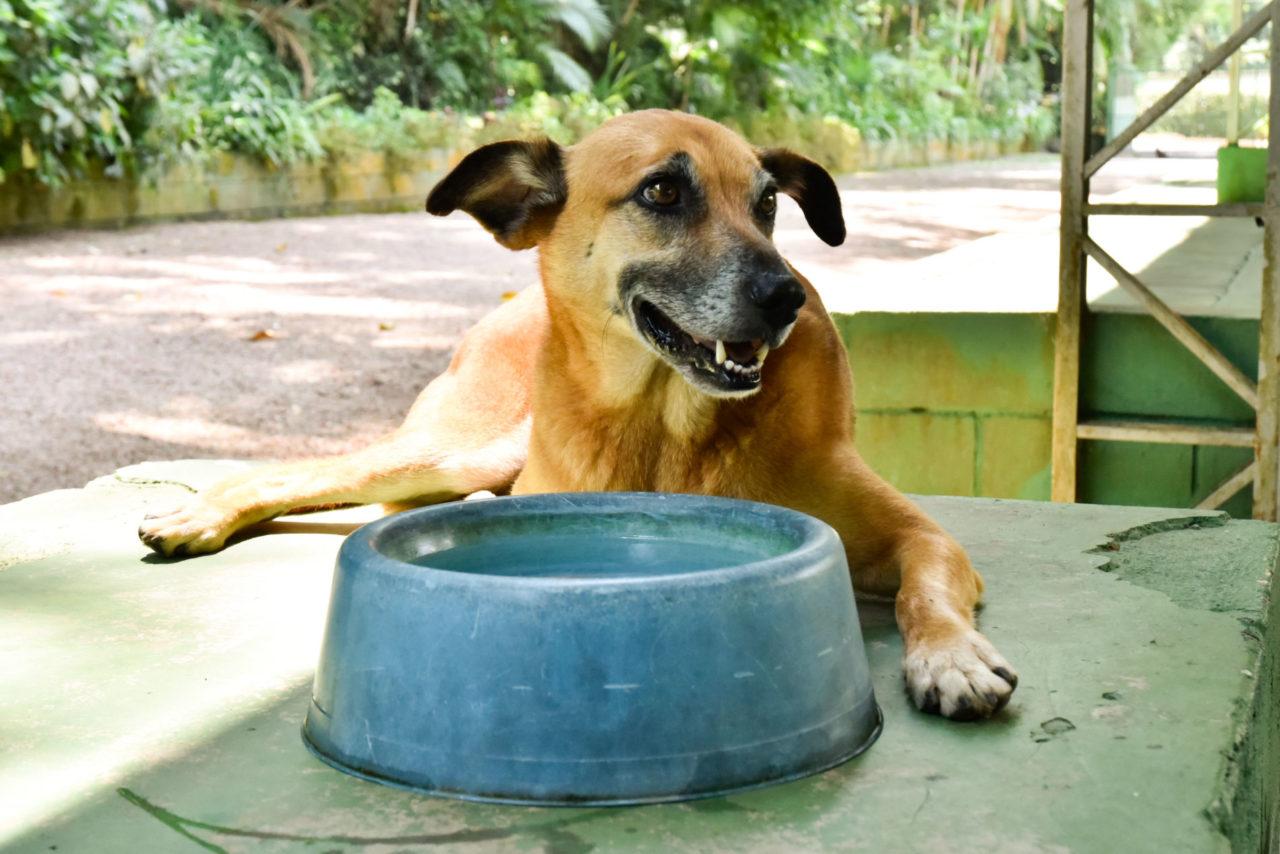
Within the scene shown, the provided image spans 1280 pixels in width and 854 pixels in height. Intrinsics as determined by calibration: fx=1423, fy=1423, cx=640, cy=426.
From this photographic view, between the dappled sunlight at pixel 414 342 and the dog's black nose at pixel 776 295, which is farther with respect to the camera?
the dappled sunlight at pixel 414 342

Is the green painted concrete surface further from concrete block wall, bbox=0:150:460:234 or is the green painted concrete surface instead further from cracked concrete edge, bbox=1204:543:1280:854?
concrete block wall, bbox=0:150:460:234

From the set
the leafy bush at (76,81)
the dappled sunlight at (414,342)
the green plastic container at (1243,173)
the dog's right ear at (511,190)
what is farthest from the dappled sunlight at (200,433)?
the green plastic container at (1243,173)

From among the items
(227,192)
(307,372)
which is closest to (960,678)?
(307,372)

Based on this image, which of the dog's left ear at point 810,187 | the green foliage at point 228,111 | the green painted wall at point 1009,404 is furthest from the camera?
the green foliage at point 228,111

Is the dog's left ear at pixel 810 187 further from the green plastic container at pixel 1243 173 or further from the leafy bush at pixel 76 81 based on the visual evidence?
the leafy bush at pixel 76 81

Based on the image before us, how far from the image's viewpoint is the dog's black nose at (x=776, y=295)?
2451 millimetres

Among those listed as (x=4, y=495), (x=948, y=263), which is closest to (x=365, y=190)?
(x=948, y=263)

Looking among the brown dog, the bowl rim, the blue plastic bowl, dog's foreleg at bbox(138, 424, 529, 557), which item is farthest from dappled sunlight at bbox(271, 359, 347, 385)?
the blue plastic bowl

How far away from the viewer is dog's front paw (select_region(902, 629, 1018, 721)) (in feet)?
6.04

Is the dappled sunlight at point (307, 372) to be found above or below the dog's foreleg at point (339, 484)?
below

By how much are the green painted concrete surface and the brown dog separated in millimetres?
177

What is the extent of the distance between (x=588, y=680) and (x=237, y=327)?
19.4ft

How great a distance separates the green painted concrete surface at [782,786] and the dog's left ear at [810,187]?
68 cm

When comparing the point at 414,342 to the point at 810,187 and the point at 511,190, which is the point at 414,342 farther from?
the point at 810,187
